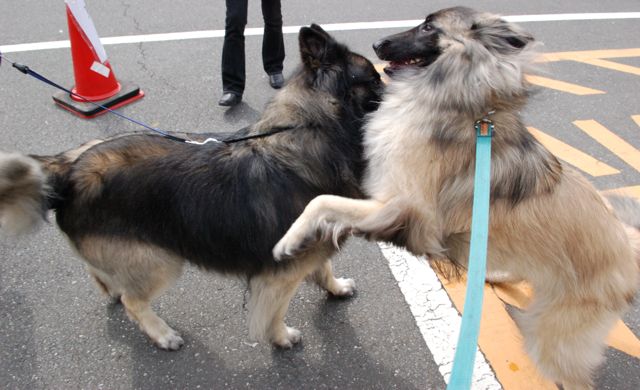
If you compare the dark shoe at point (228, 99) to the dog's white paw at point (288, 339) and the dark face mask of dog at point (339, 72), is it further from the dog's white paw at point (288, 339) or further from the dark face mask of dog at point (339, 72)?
the dog's white paw at point (288, 339)

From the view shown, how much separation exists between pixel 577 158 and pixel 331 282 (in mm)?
2440

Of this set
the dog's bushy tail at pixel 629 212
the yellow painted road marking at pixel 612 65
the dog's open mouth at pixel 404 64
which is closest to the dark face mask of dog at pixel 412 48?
the dog's open mouth at pixel 404 64

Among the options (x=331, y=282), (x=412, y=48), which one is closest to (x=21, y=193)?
(x=331, y=282)

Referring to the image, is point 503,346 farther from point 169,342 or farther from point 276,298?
point 169,342

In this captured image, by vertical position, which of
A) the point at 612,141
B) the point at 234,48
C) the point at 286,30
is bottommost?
the point at 612,141

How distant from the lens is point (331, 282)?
9.01 ft

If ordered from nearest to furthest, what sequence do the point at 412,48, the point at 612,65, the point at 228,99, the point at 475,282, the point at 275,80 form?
the point at 475,282 < the point at 412,48 < the point at 228,99 < the point at 275,80 < the point at 612,65

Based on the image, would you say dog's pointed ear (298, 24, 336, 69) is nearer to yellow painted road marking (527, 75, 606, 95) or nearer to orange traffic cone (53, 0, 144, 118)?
orange traffic cone (53, 0, 144, 118)

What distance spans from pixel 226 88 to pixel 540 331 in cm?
336

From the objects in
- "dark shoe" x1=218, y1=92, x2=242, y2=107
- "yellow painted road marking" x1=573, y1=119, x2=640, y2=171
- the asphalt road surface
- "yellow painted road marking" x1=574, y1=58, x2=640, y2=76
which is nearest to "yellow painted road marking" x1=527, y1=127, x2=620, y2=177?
the asphalt road surface

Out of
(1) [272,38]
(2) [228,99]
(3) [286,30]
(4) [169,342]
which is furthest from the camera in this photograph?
(3) [286,30]

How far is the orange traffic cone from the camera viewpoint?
13.7 feet

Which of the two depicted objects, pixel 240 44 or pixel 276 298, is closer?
pixel 276 298

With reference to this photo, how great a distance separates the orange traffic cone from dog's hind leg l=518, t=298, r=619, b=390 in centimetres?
378
